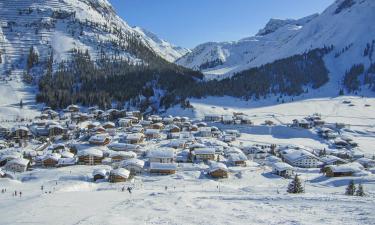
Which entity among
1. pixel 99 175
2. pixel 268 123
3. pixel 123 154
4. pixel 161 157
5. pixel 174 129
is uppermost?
pixel 268 123

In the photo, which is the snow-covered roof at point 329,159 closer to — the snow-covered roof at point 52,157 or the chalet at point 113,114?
Answer: the snow-covered roof at point 52,157

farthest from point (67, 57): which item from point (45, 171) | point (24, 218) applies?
point (24, 218)

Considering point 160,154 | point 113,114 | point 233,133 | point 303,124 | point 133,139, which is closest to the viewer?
point 160,154

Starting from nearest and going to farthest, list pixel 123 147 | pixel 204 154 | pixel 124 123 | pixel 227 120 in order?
1. pixel 204 154
2. pixel 123 147
3. pixel 124 123
4. pixel 227 120

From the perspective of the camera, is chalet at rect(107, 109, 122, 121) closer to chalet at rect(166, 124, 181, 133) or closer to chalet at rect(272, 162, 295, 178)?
chalet at rect(166, 124, 181, 133)

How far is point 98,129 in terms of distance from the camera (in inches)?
4156

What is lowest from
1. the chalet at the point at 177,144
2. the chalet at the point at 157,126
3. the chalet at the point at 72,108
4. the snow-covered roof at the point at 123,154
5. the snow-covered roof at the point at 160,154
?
the snow-covered roof at the point at 123,154

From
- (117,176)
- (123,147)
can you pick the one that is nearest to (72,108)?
(123,147)

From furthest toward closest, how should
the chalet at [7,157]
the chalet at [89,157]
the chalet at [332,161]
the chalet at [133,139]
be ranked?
1. the chalet at [133,139]
2. the chalet at [332,161]
3. the chalet at [89,157]
4. the chalet at [7,157]

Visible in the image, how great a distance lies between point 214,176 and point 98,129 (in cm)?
4735

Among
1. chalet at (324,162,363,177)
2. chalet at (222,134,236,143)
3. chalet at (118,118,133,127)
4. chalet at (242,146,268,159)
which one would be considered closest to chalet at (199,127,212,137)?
chalet at (222,134,236,143)

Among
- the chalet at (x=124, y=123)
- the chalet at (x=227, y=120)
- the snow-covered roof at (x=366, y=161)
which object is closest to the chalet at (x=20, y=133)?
the chalet at (x=124, y=123)

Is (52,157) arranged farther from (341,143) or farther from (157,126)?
(341,143)

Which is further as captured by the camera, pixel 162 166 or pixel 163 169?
pixel 162 166
